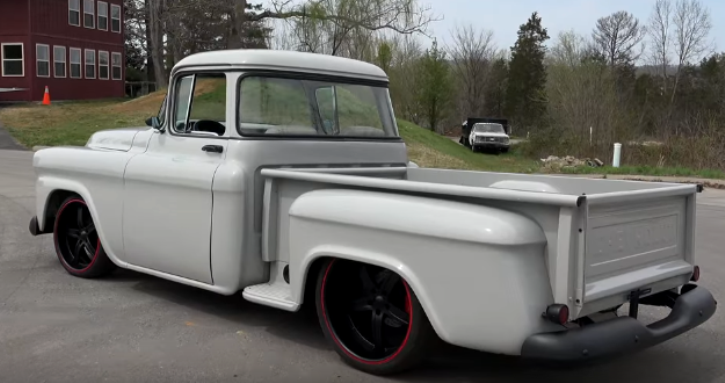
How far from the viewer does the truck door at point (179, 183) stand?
541 centimetres

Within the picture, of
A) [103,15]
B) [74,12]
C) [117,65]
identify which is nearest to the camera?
[74,12]

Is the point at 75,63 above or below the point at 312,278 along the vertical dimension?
above

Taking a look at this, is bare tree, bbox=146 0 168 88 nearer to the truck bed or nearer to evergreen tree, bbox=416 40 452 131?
evergreen tree, bbox=416 40 452 131

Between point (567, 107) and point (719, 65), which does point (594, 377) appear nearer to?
point (567, 107)

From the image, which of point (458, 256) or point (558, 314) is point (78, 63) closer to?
point (458, 256)

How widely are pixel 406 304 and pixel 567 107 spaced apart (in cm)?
3117

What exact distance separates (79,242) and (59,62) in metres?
32.8

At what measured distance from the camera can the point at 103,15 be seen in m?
39.7

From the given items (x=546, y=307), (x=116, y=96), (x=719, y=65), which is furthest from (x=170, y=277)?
(x=719, y=65)

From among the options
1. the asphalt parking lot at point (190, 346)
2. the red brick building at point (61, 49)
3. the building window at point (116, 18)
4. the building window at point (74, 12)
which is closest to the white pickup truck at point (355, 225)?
the asphalt parking lot at point (190, 346)

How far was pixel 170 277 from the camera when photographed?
5.76 m

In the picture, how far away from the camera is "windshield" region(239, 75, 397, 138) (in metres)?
5.62

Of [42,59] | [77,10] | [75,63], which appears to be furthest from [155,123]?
[77,10]

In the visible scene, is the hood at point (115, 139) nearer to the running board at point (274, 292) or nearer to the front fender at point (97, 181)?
the front fender at point (97, 181)
